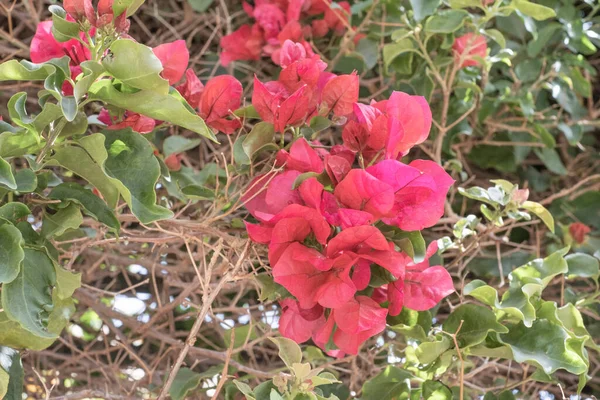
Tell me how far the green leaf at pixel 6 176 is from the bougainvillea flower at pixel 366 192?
27 centimetres

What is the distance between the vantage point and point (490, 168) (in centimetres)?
140

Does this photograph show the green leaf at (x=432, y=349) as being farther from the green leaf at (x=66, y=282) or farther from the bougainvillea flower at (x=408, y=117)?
the green leaf at (x=66, y=282)

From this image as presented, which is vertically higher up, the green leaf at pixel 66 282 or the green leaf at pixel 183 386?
the green leaf at pixel 66 282

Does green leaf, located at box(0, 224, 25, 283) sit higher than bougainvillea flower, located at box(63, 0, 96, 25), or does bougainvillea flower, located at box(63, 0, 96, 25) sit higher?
bougainvillea flower, located at box(63, 0, 96, 25)

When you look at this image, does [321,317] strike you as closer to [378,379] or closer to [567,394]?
[378,379]

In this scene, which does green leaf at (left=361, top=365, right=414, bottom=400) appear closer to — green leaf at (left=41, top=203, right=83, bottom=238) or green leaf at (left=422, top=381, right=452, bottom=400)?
green leaf at (left=422, top=381, right=452, bottom=400)

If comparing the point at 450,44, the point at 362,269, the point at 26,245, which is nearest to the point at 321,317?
the point at 362,269

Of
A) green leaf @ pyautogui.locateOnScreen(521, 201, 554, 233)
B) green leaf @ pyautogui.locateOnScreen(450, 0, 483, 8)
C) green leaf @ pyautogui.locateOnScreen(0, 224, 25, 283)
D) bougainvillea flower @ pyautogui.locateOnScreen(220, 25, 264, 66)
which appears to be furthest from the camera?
bougainvillea flower @ pyautogui.locateOnScreen(220, 25, 264, 66)

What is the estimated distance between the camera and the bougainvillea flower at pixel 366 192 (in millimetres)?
619

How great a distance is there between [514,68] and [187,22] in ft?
1.96

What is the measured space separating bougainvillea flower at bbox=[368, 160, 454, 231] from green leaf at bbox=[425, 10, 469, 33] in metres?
0.42

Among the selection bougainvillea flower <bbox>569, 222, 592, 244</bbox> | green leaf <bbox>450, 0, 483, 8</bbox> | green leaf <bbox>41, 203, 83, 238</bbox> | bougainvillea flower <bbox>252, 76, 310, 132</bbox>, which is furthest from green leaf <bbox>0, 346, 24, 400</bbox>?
bougainvillea flower <bbox>569, 222, 592, 244</bbox>

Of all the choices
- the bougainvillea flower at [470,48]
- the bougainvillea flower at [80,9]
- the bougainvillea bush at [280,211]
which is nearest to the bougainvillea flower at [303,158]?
the bougainvillea bush at [280,211]

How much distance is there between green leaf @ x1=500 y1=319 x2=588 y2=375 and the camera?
728 millimetres
